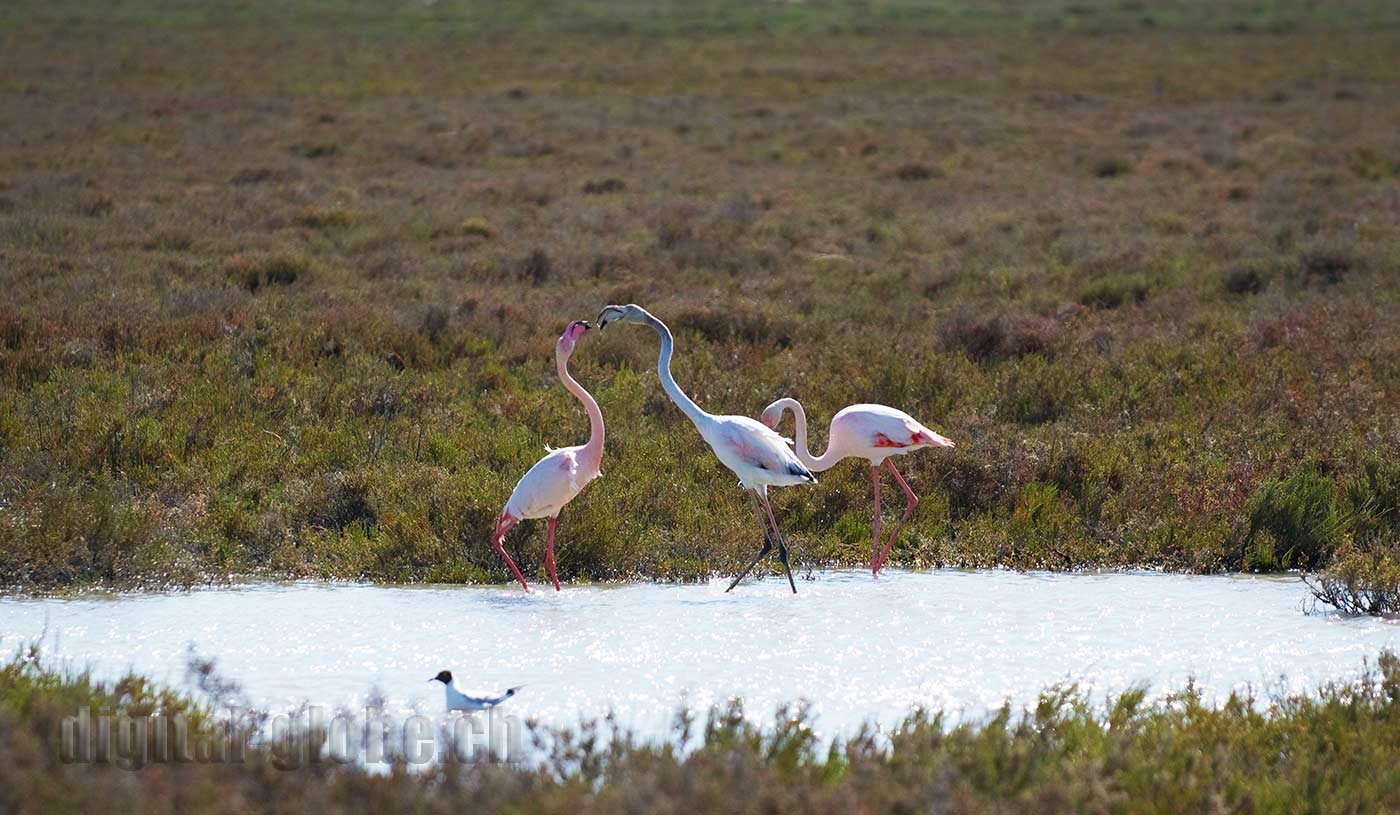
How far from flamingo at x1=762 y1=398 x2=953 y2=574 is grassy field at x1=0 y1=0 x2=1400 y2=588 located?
20.5 inches

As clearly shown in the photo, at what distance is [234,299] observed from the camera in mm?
12914

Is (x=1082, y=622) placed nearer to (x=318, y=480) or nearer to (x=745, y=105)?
(x=318, y=480)

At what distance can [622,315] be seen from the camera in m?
8.04

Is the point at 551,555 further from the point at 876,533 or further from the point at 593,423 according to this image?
the point at 876,533

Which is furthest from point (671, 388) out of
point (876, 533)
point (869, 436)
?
point (876, 533)

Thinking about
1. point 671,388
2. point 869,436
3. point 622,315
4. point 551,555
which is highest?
point 622,315

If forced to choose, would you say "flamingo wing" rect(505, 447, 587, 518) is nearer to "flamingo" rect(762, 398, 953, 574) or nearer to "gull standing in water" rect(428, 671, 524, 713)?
"flamingo" rect(762, 398, 953, 574)

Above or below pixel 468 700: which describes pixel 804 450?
below

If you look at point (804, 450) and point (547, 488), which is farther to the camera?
point (804, 450)

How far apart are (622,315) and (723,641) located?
2.29 meters

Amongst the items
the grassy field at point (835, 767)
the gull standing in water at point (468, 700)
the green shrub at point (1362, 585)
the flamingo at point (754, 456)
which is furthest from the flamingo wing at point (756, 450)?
the gull standing in water at point (468, 700)

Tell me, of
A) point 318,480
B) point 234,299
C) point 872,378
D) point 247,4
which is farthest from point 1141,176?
point 247,4

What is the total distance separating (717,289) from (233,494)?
7.08m

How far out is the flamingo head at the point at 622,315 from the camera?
783 cm
